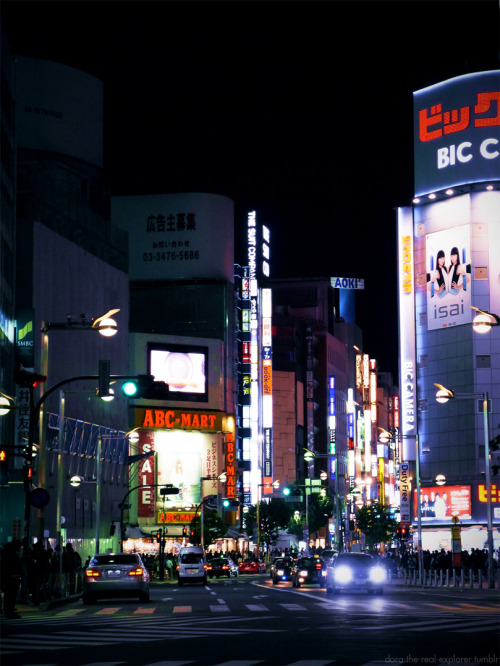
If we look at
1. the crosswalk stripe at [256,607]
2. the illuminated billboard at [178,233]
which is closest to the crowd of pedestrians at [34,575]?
the crosswalk stripe at [256,607]

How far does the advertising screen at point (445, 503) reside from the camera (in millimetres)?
107188

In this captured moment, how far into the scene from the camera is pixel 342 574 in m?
40.2

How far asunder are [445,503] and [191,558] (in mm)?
47006

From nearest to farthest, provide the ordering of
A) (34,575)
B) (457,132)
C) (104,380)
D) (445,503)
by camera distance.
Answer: (104,380) → (34,575) → (445,503) → (457,132)

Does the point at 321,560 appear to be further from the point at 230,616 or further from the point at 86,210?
the point at 86,210

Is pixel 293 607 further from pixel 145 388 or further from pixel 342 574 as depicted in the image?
pixel 342 574

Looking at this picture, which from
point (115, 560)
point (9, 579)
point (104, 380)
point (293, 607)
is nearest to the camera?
point (9, 579)

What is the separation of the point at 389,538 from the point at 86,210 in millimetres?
70050

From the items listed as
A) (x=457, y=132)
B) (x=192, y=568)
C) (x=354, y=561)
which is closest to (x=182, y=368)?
(x=457, y=132)

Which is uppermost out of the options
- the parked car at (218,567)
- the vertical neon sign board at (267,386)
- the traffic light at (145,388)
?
the vertical neon sign board at (267,386)

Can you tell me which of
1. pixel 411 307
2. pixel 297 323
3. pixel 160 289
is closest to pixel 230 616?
pixel 411 307

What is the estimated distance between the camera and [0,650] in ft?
61.4

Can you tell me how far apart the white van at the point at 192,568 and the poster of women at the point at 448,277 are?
158 ft

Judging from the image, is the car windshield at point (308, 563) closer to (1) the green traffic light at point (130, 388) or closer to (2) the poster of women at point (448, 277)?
(1) the green traffic light at point (130, 388)
